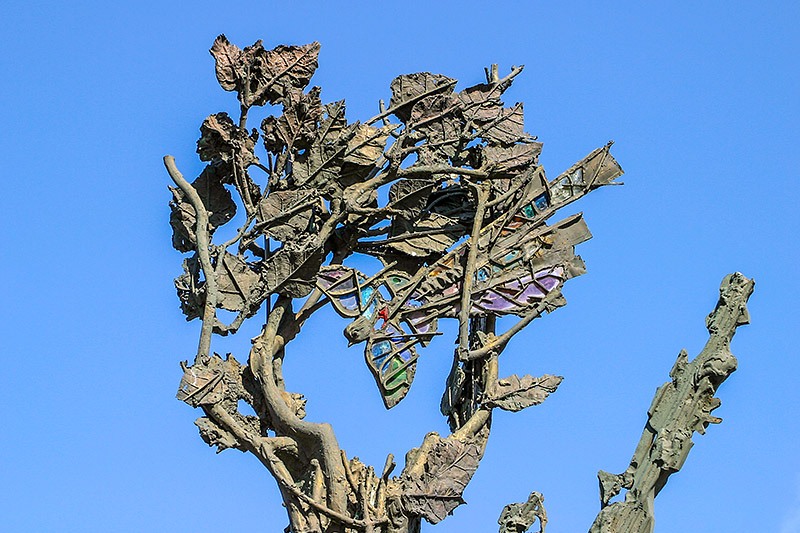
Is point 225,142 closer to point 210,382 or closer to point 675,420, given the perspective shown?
point 210,382

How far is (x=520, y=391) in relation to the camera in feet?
39.6

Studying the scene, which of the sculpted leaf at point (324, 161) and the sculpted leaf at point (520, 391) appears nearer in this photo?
the sculpted leaf at point (520, 391)

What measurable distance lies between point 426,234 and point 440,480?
72.4 inches

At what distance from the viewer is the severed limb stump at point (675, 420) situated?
11196 mm

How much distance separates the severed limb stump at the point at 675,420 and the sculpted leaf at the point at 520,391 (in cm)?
85

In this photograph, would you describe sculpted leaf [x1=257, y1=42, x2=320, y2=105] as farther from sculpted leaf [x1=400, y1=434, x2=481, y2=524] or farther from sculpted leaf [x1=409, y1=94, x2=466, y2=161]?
sculpted leaf [x1=400, y1=434, x2=481, y2=524]

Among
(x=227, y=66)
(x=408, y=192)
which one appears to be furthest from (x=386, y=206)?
(x=227, y=66)

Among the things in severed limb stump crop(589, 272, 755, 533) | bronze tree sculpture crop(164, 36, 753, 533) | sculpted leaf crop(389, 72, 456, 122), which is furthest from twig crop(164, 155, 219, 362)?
severed limb stump crop(589, 272, 755, 533)

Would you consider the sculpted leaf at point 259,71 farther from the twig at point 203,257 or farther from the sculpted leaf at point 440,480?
the sculpted leaf at point 440,480

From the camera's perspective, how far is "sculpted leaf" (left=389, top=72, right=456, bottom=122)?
1273cm

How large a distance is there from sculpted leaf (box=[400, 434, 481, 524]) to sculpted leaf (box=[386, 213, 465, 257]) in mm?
1409

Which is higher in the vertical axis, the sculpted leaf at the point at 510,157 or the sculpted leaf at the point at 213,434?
the sculpted leaf at the point at 510,157

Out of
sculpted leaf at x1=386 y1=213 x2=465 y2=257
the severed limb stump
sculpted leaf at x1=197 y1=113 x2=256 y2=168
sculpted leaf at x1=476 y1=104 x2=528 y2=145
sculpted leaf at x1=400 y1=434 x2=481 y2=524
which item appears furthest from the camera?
sculpted leaf at x1=476 y1=104 x2=528 y2=145

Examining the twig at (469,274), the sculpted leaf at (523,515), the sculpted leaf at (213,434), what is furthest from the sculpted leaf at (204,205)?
the sculpted leaf at (523,515)
